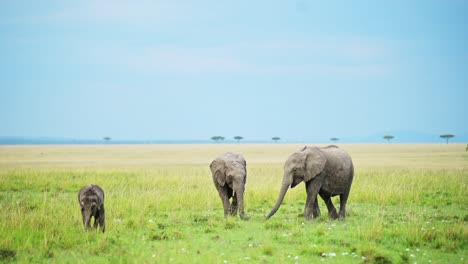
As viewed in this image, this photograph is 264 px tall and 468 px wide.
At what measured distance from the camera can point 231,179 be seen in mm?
17203

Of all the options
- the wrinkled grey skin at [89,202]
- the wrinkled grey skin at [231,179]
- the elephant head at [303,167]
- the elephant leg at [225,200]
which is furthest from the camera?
the elephant leg at [225,200]

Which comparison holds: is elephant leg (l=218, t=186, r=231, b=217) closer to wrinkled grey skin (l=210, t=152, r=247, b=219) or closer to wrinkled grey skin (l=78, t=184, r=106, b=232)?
wrinkled grey skin (l=210, t=152, r=247, b=219)

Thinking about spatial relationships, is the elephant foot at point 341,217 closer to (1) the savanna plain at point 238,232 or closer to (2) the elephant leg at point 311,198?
(1) the savanna plain at point 238,232

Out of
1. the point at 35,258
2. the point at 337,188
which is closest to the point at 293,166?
the point at 337,188

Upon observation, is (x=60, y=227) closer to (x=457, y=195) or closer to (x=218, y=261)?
(x=218, y=261)

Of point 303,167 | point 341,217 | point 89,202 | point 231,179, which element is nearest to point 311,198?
point 303,167

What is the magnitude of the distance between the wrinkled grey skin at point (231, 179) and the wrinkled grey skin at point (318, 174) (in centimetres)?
156

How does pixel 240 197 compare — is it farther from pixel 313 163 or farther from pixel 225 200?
pixel 313 163

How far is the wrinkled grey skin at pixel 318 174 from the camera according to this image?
1623cm

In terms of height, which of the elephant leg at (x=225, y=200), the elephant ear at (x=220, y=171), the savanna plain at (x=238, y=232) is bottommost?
the savanna plain at (x=238, y=232)

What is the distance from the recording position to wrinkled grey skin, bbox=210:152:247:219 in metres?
16.7

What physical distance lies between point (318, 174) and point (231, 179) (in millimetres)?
3064

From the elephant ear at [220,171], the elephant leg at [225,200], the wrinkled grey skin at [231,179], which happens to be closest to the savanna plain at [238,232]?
the elephant leg at [225,200]

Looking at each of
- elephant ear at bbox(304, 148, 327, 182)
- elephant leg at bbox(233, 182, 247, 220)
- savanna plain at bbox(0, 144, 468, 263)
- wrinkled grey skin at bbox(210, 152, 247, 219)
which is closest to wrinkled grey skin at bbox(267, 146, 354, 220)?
elephant ear at bbox(304, 148, 327, 182)
